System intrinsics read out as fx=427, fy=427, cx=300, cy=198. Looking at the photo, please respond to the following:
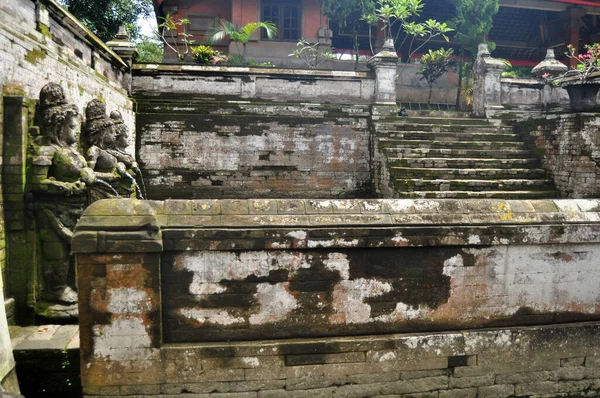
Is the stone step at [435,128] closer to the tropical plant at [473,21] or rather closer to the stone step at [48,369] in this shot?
the tropical plant at [473,21]

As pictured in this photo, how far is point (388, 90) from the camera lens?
11836 millimetres

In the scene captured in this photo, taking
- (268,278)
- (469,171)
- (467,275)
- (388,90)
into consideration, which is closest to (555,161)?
(469,171)

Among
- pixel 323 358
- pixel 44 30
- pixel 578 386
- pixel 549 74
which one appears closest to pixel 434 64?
pixel 549 74

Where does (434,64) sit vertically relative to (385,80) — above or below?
above

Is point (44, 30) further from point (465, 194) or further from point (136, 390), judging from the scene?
point (465, 194)

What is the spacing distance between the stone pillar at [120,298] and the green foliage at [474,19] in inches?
632

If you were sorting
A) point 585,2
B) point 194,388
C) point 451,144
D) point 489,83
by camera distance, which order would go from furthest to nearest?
point 585,2, point 489,83, point 451,144, point 194,388

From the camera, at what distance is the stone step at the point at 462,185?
31.9 feet

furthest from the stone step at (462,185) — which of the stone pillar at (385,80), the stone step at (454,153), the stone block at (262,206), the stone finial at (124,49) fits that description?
the stone finial at (124,49)

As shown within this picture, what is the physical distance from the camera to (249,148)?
11062 millimetres

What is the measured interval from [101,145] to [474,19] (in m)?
14.9

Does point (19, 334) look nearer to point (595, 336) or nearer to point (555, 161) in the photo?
point (595, 336)

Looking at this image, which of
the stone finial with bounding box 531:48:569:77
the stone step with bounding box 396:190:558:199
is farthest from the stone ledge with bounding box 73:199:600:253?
the stone finial with bounding box 531:48:569:77

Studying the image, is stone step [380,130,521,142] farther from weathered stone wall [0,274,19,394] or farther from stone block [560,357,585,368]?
weathered stone wall [0,274,19,394]
